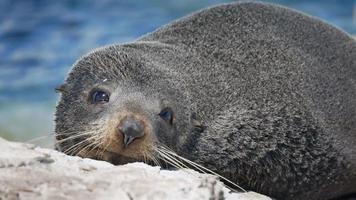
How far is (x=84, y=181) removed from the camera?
3.93 metres

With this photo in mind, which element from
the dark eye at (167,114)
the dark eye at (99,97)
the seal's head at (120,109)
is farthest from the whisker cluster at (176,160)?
the dark eye at (99,97)

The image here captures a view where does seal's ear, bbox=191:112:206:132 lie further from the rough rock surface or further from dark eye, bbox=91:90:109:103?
the rough rock surface

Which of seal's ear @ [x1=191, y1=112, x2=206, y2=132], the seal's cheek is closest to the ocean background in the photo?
seal's ear @ [x1=191, y1=112, x2=206, y2=132]

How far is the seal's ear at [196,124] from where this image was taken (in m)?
5.41

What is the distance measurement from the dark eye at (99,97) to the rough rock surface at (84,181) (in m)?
0.96

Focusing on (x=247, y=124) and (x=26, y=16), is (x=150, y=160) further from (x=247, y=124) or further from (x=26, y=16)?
(x=26, y=16)

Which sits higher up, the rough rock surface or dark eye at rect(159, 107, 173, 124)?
dark eye at rect(159, 107, 173, 124)

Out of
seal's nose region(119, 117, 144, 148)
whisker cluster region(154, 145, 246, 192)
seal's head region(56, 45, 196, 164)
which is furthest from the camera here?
whisker cluster region(154, 145, 246, 192)

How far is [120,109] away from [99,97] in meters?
0.35

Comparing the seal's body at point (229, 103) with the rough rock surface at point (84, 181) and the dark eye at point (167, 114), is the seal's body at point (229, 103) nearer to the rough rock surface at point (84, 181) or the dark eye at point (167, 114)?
the dark eye at point (167, 114)

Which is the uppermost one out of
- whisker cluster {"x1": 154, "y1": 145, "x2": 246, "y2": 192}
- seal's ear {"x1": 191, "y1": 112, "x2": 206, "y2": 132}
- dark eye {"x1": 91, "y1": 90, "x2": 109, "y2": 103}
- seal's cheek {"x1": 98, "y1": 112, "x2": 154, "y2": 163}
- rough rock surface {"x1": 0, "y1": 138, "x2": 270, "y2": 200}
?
seal's ear {"x1": 191, "y1": 112, "x2": 206, "y2": 132}

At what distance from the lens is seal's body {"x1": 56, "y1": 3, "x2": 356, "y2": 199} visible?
508 centimetres

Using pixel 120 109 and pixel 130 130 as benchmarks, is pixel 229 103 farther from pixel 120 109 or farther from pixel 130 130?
pixel 130 130

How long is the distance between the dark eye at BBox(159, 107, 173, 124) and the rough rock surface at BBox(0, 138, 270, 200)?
0.93 meters
